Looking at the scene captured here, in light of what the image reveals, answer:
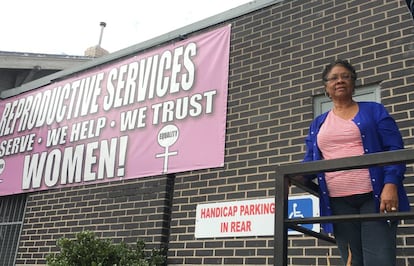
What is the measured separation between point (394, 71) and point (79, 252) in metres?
3.58

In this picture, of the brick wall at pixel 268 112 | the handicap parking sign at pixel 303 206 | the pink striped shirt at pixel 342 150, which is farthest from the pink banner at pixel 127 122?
the pink striped shirt at pixel 342 150

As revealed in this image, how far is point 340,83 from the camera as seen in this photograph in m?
2.65

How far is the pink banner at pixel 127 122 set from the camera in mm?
5738

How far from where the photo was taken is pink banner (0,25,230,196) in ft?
18.8

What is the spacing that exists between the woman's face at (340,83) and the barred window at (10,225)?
5.90 metres

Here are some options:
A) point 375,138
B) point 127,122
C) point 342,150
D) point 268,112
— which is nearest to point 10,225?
point 127,122

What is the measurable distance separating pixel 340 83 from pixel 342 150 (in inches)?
14.4

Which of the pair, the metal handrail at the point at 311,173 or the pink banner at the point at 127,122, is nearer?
the metal handrail at the point at 311,173

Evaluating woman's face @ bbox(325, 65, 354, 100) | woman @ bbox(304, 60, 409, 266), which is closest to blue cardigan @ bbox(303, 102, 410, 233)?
woman @ bbox(304, 60, 409, 266)

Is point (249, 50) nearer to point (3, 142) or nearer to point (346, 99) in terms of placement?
point (346, 99)

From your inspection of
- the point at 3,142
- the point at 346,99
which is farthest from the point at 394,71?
the point at 3,142

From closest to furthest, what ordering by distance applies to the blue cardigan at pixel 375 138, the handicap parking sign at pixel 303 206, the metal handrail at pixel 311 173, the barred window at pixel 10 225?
the metal handrail at pixel 311 173 → the blue cardigan at pixel 375 138 → the handicap parking sign at pixel 303 206 → the barred window at pixel 10 225

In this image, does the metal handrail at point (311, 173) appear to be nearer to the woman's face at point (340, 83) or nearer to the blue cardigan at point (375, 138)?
the blue cardigan at point (375, 138)

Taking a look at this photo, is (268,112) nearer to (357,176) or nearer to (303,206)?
(303,206)
